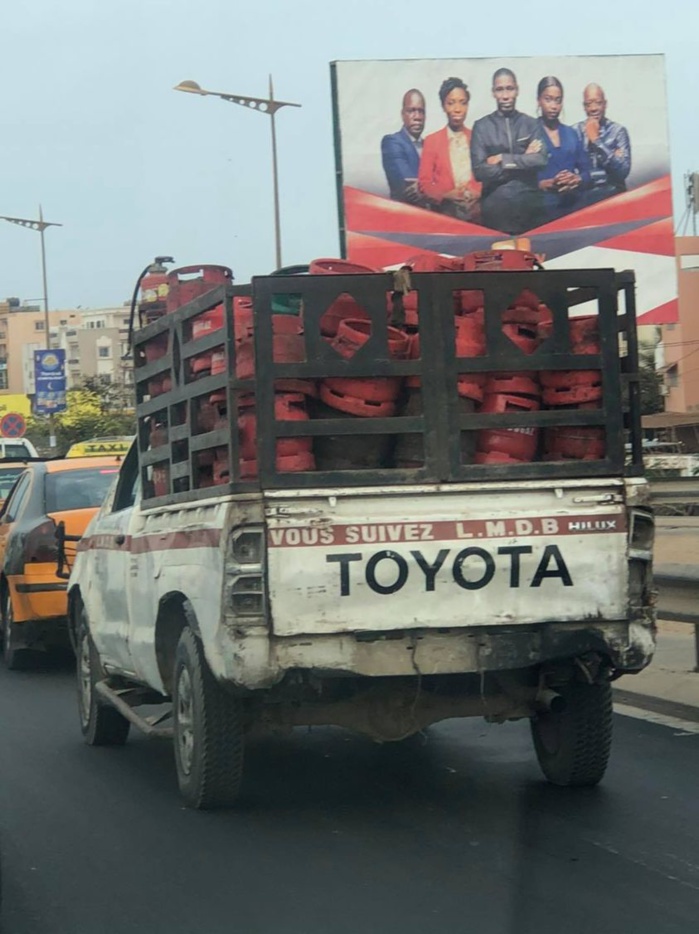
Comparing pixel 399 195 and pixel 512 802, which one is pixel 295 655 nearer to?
pixel 512 802

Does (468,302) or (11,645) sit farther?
(11,645)

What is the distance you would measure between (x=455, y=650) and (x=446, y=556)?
0.40 m

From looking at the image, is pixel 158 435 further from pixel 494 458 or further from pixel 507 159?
pixel 507 159

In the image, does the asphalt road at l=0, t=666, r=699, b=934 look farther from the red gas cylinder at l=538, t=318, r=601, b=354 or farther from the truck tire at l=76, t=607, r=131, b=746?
the red gas cylinder at l=538, t=318, r=601, b=354

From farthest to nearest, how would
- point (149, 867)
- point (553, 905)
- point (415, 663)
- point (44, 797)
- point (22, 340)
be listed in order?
1. point (22, 340)
2. point (44, 797)
3. point (415, 663)
4. point (149, 867)
5. point (553, 905)

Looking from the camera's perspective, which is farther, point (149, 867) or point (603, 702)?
point (603, 702)

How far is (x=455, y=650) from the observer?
21.3 feet

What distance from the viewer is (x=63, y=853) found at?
6352 mm

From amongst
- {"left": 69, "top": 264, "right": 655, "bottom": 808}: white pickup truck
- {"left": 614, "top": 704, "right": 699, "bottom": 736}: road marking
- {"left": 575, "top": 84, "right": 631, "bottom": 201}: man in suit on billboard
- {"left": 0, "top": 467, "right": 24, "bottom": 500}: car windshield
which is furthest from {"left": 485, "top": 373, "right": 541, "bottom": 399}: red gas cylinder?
{"left": 575, "top": 84, "right": 631, "bottom": 201}: man in suit on billboard

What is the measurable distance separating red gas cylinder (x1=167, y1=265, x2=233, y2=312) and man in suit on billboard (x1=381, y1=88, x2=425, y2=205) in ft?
55.1

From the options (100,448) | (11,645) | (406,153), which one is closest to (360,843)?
(11,645)

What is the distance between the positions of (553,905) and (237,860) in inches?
53.2


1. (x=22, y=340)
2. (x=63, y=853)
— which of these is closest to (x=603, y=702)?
(x=63, y=853)

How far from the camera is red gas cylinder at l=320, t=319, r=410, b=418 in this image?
660 cm
